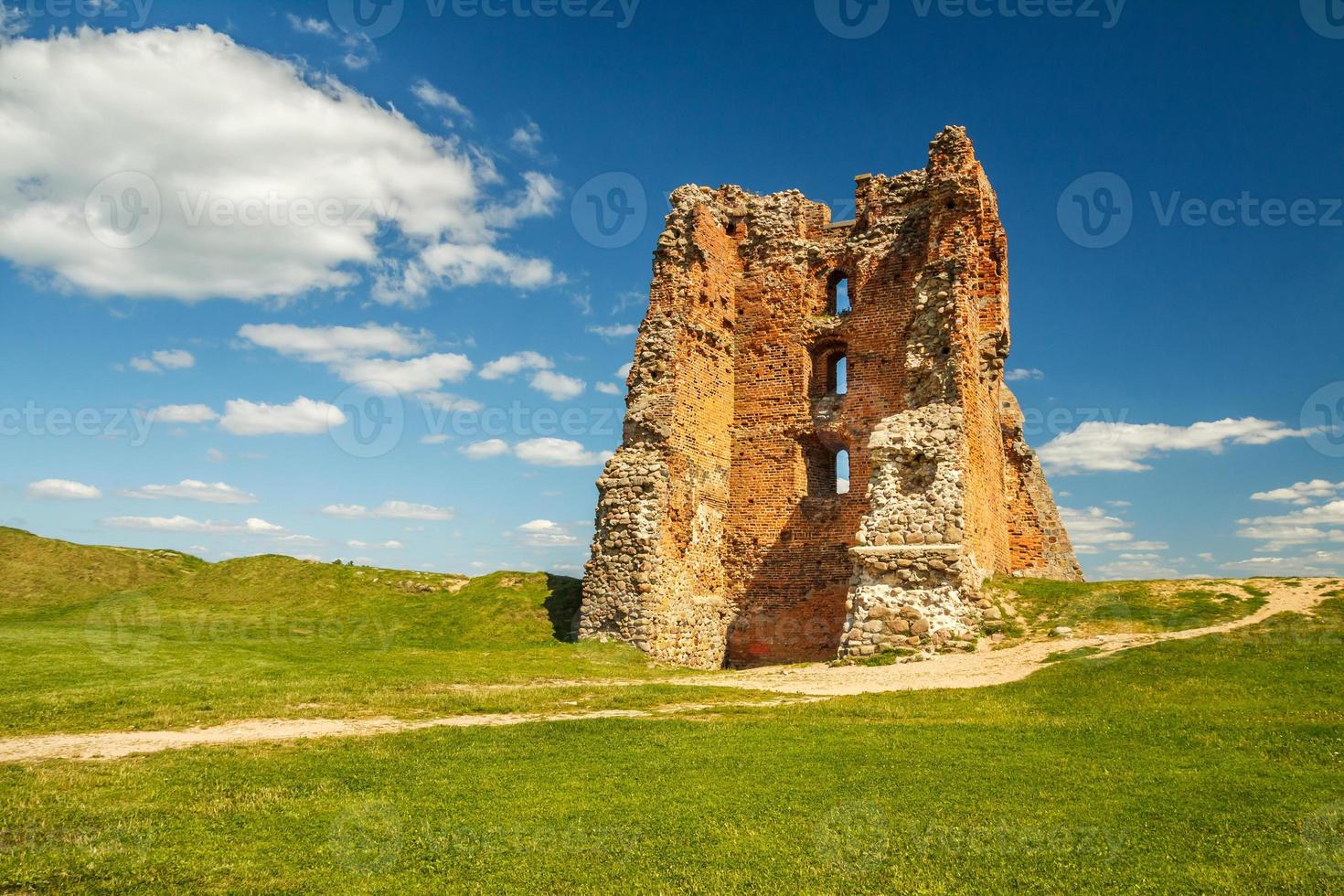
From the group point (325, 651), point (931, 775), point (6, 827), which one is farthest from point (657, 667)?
point (6, 827)

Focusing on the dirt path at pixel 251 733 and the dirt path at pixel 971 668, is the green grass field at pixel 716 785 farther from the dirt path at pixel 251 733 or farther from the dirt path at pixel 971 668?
the dirt path at pixel 971 668

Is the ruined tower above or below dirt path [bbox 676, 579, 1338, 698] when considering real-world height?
above

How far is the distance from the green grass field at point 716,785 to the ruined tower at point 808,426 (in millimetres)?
4727

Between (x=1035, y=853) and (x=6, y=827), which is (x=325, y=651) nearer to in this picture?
(x=6, y=827)

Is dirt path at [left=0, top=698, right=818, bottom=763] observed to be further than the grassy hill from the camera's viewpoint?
No

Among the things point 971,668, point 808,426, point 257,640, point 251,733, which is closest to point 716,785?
point 251,733

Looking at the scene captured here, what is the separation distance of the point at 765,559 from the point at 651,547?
3.85 meters

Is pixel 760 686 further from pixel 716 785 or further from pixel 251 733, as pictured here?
pixel 251 733

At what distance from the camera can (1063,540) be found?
79.7 ft

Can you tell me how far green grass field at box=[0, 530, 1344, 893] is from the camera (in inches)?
210

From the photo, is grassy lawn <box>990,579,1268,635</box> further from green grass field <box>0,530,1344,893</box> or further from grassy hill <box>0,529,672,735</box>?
grassy hill <box>0,529,672,735</box>

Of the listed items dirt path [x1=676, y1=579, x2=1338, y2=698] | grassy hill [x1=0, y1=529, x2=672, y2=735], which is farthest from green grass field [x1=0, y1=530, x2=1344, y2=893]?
dirt path [x1=676, y1=579, x2=1338, y2=698]

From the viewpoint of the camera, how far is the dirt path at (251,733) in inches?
347

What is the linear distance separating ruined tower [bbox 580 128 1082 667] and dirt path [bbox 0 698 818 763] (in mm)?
7414
